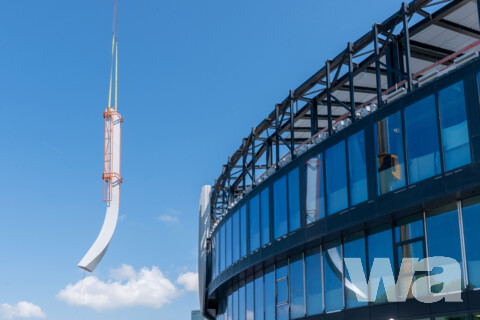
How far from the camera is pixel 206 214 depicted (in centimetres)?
5459

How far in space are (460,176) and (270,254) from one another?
14.3m

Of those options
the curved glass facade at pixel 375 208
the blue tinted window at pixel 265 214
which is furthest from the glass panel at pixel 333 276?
the blue tinted window at pixel 265 214

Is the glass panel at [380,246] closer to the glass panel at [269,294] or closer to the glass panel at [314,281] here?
the glass panel at [314,281]

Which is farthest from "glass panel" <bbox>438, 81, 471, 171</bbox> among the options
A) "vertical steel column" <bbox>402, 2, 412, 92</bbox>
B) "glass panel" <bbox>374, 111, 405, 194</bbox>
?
"glass panel" <bbox>374, 111, 405, 194</bbox>

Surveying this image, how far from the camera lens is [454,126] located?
21203mm

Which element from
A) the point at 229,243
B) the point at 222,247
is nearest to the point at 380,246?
the point at 229,243

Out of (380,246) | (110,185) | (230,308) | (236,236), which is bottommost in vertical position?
(230,308)

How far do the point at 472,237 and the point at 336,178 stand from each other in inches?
308

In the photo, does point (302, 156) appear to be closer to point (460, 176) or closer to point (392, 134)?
point (392, 134)

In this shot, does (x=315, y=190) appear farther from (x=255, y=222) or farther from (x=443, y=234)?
(x=443, y=234)

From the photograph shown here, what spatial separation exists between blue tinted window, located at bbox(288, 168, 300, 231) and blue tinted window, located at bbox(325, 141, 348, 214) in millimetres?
3012

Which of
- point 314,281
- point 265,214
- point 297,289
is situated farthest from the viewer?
point 265,214

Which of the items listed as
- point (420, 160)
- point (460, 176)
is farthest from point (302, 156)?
point (460, 176)
